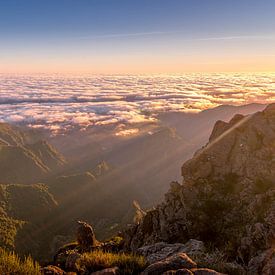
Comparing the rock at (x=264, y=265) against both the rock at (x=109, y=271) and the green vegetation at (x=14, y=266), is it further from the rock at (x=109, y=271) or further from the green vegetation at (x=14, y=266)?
the green vegetation at (x=14, y=266)

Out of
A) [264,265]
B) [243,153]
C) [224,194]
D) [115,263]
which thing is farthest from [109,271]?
[243,153]

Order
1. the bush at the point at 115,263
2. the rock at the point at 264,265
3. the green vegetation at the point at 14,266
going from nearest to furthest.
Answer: the green vegetation at the point at 14,266
the bush at the point at 115,263
the rock at the point at 264,265

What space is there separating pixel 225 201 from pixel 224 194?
1360 mm

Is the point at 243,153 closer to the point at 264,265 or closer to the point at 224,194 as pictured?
the point at 224,194

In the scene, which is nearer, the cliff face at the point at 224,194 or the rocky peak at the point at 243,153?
the cliff face at the point at 224,194

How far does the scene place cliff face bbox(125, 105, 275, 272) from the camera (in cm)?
4162

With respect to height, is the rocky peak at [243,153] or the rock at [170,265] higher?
the rock at [170,265]

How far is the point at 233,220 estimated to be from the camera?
4256cm

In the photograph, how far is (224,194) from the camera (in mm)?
47500

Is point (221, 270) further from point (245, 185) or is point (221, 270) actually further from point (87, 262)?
point (245, 185)

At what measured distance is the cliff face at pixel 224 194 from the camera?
41625 millimetres

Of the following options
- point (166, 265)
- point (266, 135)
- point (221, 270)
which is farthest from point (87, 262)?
point (266, 135)

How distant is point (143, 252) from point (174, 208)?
2710 cm

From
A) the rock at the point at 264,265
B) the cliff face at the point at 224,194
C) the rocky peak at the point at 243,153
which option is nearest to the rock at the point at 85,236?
the cliff face at the point at 224,194
